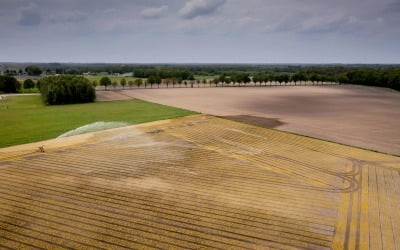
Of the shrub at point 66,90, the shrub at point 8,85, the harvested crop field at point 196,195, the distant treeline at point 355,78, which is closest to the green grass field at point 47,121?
the harvested crop field at point 196,195

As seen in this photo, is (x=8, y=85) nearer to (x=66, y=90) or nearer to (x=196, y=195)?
(x=66, y=90)

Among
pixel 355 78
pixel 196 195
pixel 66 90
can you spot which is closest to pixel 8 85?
pixel 66 90

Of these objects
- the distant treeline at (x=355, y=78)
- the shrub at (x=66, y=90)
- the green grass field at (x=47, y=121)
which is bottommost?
the green grass field at (x=47, y=121)

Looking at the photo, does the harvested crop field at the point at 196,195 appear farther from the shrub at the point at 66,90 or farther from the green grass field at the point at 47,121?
the shrub at the point at 66,90

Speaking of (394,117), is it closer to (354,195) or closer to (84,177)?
(354,195)

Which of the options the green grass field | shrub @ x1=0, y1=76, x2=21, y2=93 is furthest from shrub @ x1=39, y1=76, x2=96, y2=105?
shrub @ x1=0, y1=76, x2=21, y2=93
